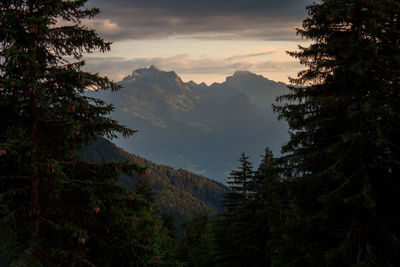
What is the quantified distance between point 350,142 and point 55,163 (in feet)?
24.2

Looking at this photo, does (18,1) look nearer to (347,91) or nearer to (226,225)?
(347,91)

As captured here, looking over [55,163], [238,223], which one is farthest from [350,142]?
[238,223]

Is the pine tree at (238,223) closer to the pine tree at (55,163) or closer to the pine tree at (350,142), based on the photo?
the pine tree at (350,142)

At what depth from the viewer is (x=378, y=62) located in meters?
9.65

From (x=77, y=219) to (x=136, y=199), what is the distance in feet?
5.01

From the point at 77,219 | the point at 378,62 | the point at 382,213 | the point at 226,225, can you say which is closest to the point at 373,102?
the point at 378,62

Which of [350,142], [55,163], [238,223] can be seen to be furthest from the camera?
[238,223]

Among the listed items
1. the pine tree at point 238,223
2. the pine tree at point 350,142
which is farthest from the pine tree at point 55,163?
the pine tree at point 238,223

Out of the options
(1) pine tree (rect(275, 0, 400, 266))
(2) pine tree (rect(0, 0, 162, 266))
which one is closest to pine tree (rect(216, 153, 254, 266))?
(1) pine tree (rect(275, 0, 400, 266))

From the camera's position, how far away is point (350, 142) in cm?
898

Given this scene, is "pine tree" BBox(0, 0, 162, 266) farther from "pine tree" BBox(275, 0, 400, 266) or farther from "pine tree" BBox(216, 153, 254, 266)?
"pine tree" BBox(216, 153, 254, 266)

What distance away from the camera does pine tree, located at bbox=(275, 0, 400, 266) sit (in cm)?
872

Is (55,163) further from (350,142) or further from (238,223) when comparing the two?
(238,223)

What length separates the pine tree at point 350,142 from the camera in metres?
8.72
